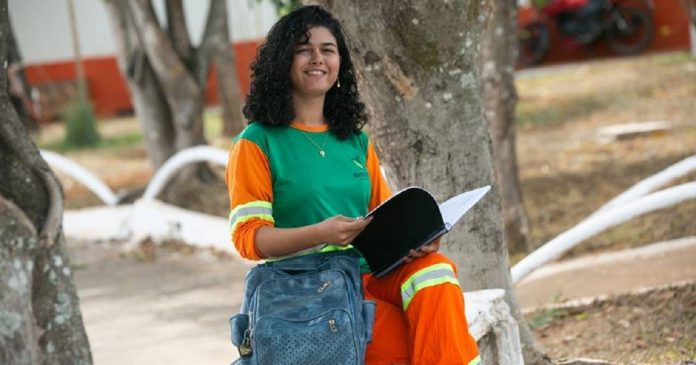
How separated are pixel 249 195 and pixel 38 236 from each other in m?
1.00

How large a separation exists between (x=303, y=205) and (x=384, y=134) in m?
1.27

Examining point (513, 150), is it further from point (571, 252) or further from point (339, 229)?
point (339, 229)

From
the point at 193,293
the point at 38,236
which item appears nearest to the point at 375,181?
the point at 38,236

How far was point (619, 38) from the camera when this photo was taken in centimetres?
1950

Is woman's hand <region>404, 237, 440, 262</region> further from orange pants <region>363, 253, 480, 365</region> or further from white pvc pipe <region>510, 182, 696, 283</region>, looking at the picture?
white pvc pipe <region>510, 182, 696, 283</region>

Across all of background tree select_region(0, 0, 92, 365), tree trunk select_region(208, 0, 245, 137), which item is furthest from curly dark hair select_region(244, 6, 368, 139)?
tree trunk select_region(208, 0, 245, 137)

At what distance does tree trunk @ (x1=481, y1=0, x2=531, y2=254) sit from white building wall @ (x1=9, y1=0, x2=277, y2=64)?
1255cm

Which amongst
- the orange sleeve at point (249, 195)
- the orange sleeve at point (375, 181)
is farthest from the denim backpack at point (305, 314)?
the orange sleeve at point (375, 181)

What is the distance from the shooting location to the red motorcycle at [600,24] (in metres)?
19.0

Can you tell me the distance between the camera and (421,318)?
3.61m

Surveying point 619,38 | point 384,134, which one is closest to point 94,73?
point 619,38

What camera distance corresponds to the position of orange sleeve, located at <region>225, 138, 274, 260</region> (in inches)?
143

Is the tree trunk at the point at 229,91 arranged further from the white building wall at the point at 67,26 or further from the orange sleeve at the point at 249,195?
the orange sleeve at the point at 249,195

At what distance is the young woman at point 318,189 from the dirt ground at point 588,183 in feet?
5.72
